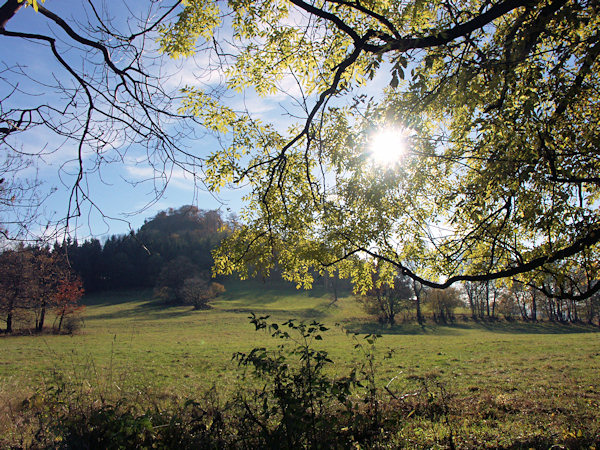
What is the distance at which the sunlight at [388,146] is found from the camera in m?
8.16

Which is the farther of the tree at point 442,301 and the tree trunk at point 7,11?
the tree at point 442,301

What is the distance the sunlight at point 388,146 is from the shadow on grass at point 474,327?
34.2m

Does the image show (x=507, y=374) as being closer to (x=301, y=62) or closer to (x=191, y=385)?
(x=191, y=385)

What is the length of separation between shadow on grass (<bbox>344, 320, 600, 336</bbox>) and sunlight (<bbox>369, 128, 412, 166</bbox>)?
34.2 meters

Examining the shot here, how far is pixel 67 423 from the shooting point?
484 centimetres

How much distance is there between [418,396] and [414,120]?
590 centimetres

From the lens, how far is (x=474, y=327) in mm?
49562

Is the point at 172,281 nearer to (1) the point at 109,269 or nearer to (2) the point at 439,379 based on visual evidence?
(1) the point at 109,269

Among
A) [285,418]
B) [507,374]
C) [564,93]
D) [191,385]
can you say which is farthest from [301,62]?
[507,374]

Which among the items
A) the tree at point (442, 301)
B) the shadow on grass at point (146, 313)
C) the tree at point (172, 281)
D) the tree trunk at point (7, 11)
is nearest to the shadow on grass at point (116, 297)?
the shadow on grass at point (146, 313)

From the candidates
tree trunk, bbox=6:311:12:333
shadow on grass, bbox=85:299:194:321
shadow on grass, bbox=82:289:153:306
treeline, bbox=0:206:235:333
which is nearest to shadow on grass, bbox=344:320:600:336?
treeline, bbox=0:206:235:333

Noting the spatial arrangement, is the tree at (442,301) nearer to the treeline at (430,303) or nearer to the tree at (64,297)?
the treeline at (430,303)

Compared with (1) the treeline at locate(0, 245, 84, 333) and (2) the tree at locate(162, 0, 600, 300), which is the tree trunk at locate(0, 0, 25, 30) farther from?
(1) the treeline at locate(0, 245, 84, 333)

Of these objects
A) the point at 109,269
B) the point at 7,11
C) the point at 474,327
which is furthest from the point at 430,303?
the point at 109,269
